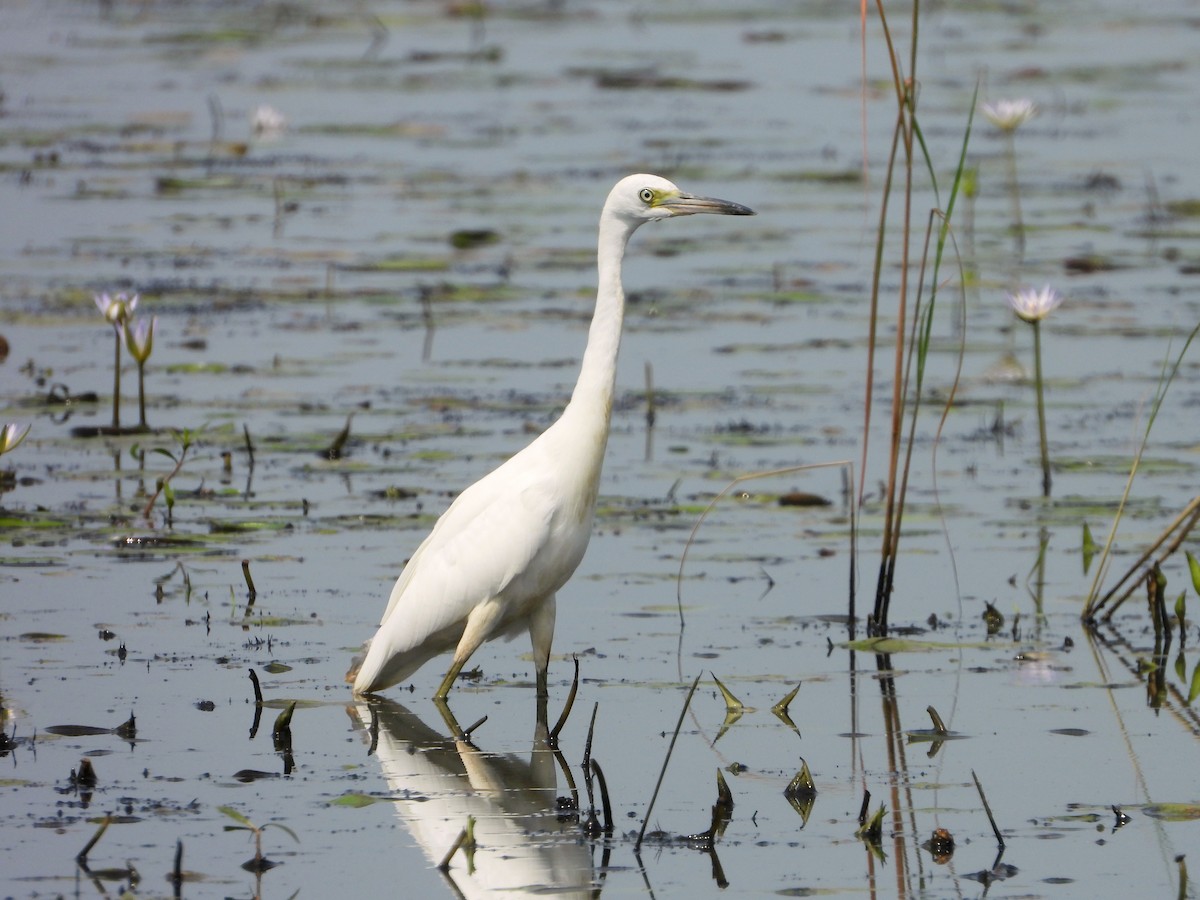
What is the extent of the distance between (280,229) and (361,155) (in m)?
2.89

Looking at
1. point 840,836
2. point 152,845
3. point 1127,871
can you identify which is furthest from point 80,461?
point 1127,871

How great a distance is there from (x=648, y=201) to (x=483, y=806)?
82.0 inches

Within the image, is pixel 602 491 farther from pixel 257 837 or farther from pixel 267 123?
pixel 267 123

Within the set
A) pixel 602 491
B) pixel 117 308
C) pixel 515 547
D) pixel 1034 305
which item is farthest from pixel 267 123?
pixel 515 547

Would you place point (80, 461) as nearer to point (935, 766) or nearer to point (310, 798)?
point (310, 798)

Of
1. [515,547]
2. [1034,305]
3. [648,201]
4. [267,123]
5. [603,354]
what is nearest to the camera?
[515,547]

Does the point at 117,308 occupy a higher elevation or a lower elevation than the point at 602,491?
higher

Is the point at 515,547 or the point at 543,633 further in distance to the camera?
the point at 543,633

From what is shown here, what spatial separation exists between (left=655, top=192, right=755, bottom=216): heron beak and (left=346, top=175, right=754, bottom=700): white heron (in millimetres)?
109

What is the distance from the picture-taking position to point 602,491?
848 cm

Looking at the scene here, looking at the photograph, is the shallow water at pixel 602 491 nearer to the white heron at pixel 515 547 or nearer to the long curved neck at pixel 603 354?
the white heron at pixel 515 547

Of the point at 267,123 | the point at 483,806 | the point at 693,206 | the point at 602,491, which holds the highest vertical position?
the point at 267,123

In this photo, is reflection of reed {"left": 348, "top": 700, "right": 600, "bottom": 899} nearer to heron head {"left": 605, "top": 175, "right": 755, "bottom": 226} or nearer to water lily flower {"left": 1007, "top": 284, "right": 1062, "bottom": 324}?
heron head {"left": 605, "top": 175, "right": 755, "bottom": 226}

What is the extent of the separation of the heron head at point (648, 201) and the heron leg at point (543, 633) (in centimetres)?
123
